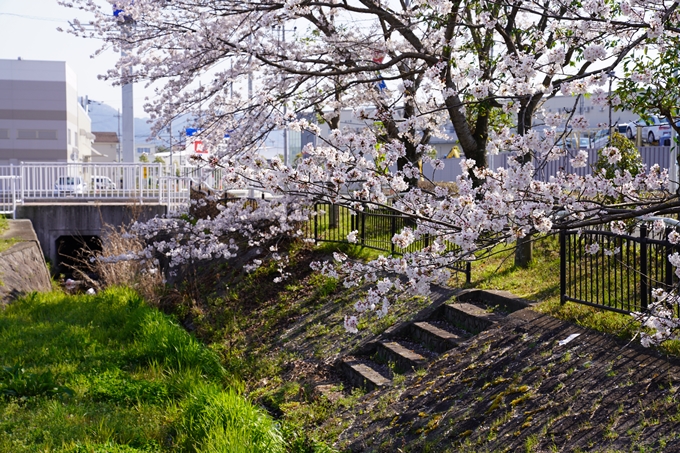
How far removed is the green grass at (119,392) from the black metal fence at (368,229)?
11.3 feet

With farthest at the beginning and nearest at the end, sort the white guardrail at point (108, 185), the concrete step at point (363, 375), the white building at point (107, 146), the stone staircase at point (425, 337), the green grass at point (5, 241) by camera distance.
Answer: the white building at point (107, 146) < the white guardrail at point (108, 185) < the green grass at point (5, 241) < the stone staircase at point (425, 337) < the concrete step at point (363, 375)

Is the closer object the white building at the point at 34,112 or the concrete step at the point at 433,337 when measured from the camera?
the concrete step at the point at 433,337

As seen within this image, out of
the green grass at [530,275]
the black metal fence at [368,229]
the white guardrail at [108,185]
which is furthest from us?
the white guardrail at [108,185]

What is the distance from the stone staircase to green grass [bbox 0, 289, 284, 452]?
1383mm

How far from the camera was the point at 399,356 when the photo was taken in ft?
27.7

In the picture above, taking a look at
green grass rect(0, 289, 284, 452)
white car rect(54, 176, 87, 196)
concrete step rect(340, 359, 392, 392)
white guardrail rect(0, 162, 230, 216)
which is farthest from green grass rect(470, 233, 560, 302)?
white car rect(54, 176, 87, 196)

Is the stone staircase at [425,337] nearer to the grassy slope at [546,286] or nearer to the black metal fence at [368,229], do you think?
the grassy slope at [546,286]

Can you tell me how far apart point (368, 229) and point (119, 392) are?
21.6 feet

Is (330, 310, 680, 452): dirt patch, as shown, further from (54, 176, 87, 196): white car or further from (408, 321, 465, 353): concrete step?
(54, 176, 87, 196): white car

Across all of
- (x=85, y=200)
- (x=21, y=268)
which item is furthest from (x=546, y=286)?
(x=85, y=200)

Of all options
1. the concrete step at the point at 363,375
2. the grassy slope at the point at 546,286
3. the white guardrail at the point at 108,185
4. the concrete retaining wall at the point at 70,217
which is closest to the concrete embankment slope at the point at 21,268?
the concrete retaining wall at the point at 70,217

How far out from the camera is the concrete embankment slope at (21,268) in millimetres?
14477

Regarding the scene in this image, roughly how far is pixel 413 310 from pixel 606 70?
5320 millimetres

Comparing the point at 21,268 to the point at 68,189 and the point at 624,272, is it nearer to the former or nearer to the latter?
the point at 68,189
